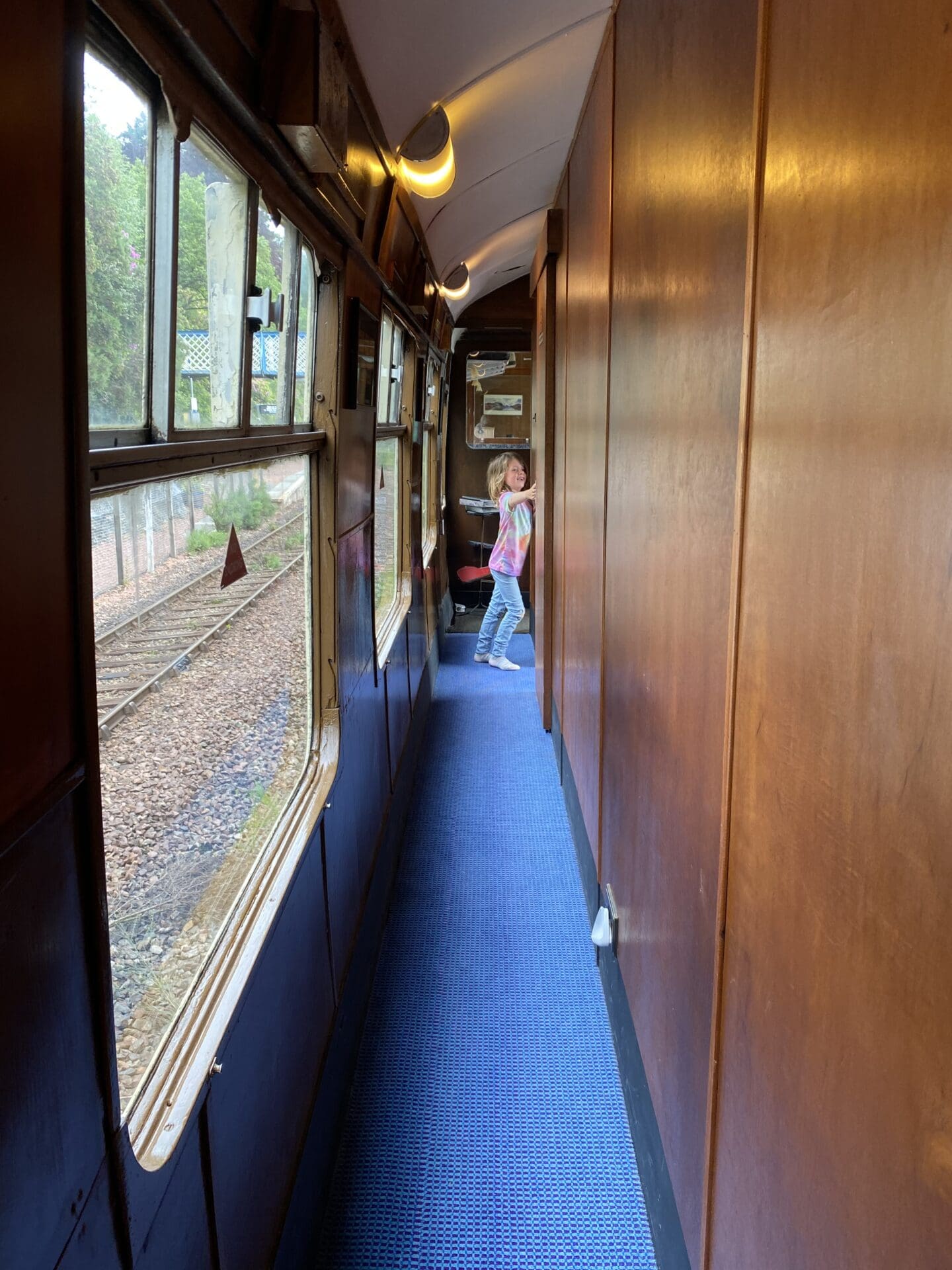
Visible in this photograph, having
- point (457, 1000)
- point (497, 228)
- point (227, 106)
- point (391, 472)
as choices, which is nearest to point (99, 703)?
point (227, 106)

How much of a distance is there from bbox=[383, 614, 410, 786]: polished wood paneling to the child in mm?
2183

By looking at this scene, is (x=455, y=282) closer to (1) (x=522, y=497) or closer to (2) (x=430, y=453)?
Answer: (1) (x=522, y=497)

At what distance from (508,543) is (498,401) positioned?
9.48 feet

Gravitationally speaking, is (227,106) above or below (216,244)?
above

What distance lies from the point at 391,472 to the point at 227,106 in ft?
12.6

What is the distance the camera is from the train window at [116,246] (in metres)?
1.17

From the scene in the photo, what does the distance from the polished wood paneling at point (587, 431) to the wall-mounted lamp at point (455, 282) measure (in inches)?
60.7

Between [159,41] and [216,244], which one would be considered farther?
[216,244]

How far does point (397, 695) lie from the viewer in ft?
14.7

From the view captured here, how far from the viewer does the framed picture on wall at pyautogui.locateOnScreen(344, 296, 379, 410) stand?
9.13 ft

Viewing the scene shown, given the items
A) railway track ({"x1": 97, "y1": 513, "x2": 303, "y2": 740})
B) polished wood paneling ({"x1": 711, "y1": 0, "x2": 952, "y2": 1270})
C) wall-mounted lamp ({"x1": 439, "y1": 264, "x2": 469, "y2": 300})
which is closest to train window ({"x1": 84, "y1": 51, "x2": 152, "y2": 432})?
railway track ({"x1": 97, "y1": 513, "x2": 303, "y2": 740})

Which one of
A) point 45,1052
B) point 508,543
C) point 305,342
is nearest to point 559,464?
point 508,543

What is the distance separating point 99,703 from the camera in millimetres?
1319

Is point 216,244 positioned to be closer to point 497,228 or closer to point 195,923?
point 195,923
